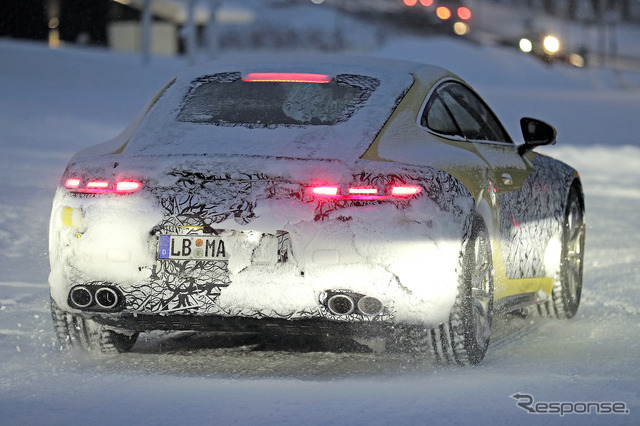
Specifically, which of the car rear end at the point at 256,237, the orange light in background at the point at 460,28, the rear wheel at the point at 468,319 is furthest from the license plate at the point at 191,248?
the orange light in background at the point at 460,28

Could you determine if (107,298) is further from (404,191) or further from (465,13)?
(465,13)

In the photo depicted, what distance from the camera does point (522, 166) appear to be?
24.1 feet

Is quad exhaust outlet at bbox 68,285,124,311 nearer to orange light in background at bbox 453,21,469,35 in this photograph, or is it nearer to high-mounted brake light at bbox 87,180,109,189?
high-mounted brake light at bbox 87,180,109,189

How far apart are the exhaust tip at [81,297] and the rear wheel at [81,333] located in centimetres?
31

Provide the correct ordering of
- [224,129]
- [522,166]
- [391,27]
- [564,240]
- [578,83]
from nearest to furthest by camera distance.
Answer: [224,129], [522,166], [564,240], [578,83], [391,27]

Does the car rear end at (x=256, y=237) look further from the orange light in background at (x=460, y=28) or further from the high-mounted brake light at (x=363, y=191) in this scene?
the orange light in background at (x=460, y=28)

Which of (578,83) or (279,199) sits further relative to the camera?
(578,83)

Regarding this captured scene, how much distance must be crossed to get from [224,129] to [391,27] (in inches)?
4003

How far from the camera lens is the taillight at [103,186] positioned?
18.8ft

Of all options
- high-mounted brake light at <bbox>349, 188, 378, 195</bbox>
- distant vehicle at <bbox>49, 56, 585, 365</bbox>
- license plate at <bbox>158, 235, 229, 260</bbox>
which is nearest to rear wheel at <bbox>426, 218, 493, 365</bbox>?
distant vehicle at <bbox>49, 56, 585, 365</bbox>

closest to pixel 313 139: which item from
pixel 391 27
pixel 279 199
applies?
pixel 279 199

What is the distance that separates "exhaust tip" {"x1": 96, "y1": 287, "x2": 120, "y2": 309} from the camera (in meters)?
5.75

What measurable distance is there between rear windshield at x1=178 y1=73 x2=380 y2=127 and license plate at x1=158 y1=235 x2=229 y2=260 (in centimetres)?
72

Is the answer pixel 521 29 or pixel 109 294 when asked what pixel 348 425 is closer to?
pixel 109 294
